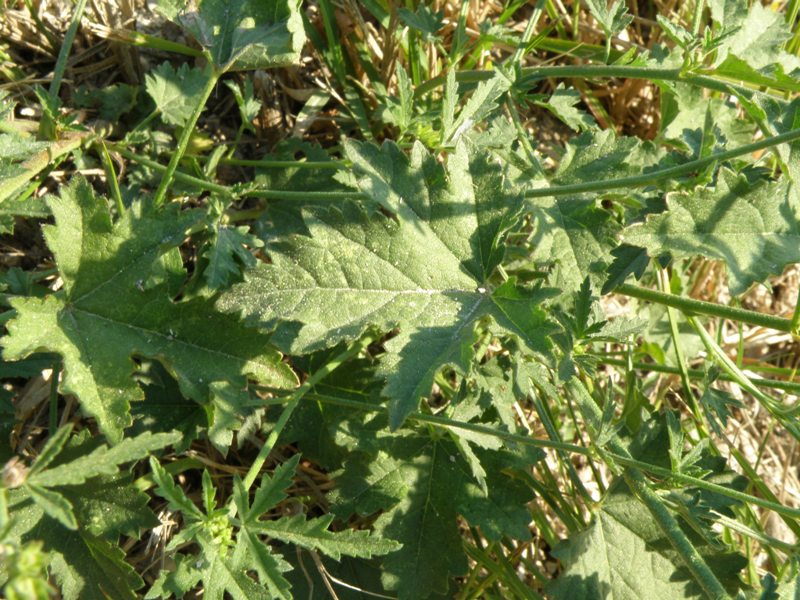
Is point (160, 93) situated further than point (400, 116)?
Yes

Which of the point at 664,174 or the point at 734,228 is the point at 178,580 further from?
the point at 734,228

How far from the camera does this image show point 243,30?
2.65m

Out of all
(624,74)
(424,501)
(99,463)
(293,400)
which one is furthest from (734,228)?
(99,463)

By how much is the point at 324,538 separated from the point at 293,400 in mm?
413

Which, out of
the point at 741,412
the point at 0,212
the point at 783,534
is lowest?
the point at 783,534

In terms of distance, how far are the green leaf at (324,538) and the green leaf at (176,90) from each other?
1.45m

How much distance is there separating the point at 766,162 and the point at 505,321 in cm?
203

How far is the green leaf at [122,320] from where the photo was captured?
2.07 metres

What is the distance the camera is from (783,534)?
3.60 m

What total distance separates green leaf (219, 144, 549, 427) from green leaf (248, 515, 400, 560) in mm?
424

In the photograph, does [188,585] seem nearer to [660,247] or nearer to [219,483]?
[219,483]

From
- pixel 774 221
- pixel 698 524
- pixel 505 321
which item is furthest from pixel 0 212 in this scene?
pixel 774 221

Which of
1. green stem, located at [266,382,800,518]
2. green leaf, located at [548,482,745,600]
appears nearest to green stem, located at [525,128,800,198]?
green stem, located at [266,382,800,518]

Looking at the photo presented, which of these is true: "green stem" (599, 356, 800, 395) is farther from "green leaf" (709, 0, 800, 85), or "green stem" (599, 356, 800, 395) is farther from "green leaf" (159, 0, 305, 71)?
"green leaf" (159, 0, 305, 71)
